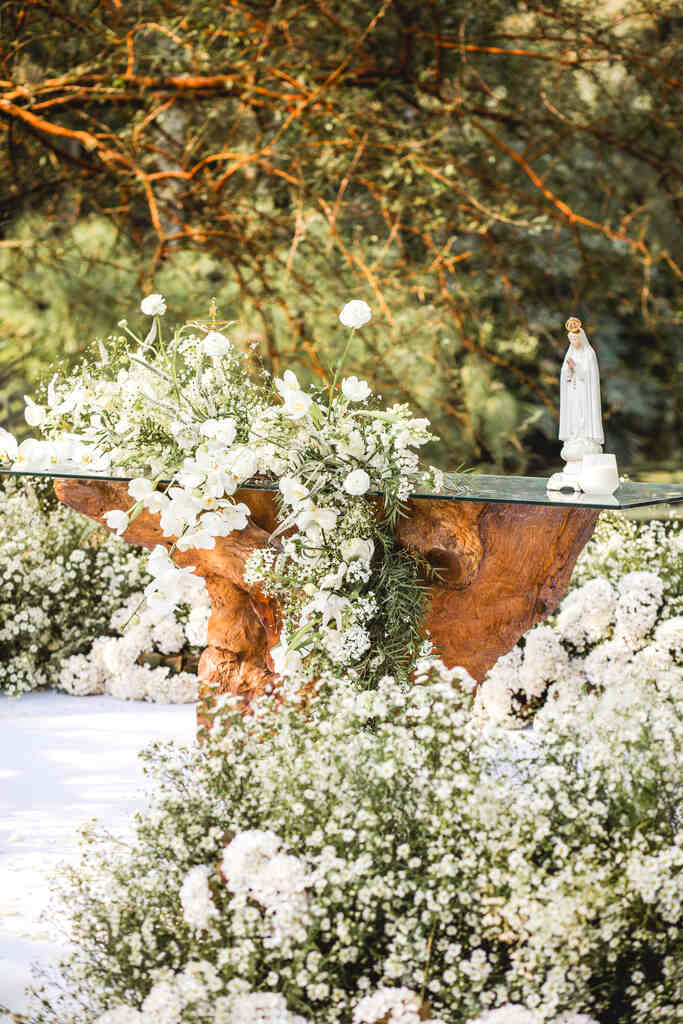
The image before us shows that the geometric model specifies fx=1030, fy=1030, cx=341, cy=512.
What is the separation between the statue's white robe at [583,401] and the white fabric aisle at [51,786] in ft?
5.25

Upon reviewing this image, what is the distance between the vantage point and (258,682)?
9.68ft

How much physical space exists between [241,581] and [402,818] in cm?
126

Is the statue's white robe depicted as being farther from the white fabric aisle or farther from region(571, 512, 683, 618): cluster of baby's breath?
the white fabric aisle

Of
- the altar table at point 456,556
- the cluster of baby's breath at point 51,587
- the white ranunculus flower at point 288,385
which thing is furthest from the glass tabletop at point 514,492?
the cluster of baby's breath at point 51,587

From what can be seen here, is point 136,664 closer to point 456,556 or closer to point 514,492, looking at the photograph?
point 456,556

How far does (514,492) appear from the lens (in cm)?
249

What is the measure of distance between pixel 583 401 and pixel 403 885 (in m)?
1.45

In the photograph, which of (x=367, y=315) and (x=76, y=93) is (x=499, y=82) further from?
(x=367, y=315)

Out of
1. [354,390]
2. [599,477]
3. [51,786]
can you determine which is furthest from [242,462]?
[51,786]

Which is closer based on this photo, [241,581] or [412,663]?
[412,663]

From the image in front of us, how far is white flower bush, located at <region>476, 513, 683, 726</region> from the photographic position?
370 cm

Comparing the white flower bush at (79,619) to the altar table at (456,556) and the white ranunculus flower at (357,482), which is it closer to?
the altar table at (456,556)

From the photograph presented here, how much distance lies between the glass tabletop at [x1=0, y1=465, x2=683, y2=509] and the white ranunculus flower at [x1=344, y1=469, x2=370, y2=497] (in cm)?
15

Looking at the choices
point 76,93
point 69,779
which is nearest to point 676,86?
point 76,93
